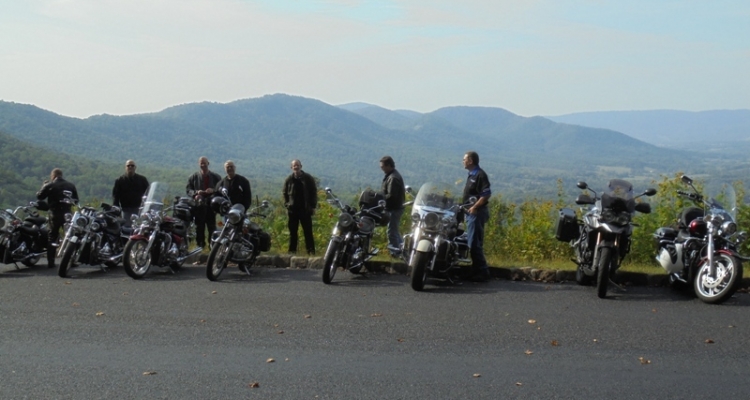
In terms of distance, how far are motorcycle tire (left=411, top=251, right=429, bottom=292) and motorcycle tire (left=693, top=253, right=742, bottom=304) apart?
3323 mm

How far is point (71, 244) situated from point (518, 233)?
23.7ft

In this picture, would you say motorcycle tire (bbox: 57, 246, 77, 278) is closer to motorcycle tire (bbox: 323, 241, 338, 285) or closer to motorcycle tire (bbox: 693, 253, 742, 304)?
motorcycle tire (bbox: 323, 241, 338, 285)

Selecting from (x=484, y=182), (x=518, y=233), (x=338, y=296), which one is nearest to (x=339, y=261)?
(x=338, y=296)

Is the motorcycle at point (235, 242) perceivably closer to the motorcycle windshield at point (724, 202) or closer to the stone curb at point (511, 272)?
the stone curb at point (511, 272)

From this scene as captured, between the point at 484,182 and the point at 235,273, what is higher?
the point at 484,182

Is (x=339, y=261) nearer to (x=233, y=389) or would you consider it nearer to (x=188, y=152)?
(x=233, y=389)

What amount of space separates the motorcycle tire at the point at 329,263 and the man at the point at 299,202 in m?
2.63

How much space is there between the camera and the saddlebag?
453 inches

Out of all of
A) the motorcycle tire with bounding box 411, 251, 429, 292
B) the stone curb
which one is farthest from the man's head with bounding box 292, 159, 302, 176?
the motorcycle tire with bounding box 411, 251, 429, 292

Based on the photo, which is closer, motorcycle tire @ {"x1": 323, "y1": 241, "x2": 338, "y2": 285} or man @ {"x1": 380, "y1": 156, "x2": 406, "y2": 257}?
motorcycle tire @ {"x1": 323, "y1": 241, "x2": 338, "y2": 285}

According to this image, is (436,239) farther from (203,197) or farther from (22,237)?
(22,237)

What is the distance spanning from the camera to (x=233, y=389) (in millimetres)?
6391

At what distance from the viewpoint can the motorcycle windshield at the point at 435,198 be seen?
464 inches

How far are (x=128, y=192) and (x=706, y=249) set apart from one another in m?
9.49
